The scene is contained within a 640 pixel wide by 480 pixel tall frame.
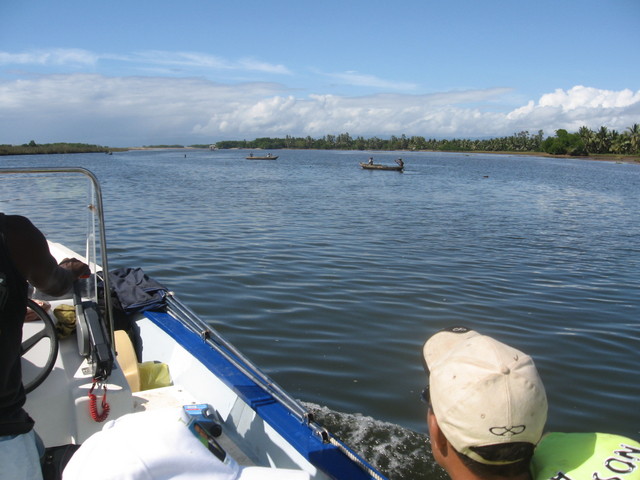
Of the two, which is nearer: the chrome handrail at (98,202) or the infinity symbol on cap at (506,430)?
the infinity symbol on cap at (506,430)

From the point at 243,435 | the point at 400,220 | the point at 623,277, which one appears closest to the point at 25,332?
the point at 243,435

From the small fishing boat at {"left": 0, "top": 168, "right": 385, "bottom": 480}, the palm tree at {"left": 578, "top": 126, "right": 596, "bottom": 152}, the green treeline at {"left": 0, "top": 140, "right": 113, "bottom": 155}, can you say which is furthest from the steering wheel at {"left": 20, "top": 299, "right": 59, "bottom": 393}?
the palm tree at {"left": 578, "top": 126, "right": 596, "bottom": 152}

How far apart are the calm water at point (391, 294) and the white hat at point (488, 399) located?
2876mm

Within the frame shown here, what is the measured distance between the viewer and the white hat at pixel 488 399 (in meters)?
1.35

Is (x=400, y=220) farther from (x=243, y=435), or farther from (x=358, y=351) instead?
(x=243, y=435)

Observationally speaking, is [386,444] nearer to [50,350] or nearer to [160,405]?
[160,405]

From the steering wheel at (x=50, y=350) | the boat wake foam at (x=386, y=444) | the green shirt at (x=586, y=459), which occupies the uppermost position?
the green shirt at (x=586, y=459)

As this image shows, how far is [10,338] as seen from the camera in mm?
1848

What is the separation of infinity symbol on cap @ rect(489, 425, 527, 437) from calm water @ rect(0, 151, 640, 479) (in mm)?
2911

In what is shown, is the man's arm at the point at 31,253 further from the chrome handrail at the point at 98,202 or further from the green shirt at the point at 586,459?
the green shirt at the point at 586,459

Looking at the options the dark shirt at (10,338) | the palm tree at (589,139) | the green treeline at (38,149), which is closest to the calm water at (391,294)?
the dark shirt at (10,338)

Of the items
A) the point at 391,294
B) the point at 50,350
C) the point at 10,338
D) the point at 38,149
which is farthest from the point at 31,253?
the point at 38,149

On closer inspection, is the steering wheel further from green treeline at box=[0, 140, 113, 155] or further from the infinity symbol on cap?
green treeline at box=[0, 140, 113, 155]

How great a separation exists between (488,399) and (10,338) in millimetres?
1605
